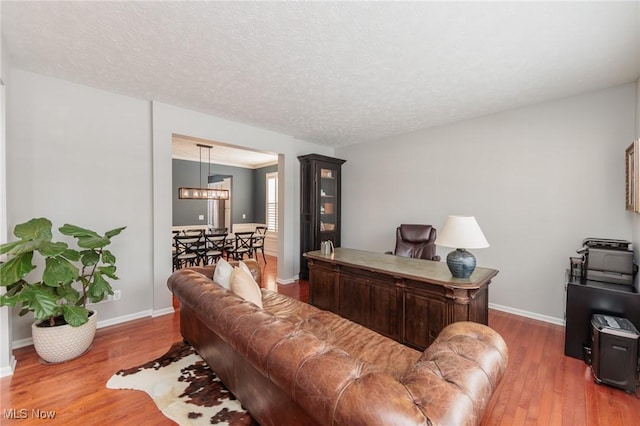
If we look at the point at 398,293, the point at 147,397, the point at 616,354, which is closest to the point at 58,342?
the point at 147,397

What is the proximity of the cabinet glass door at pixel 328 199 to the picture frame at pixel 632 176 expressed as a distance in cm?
403

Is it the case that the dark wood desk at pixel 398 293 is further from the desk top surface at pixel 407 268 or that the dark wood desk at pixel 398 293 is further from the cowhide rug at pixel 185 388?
the cowhide rug at pixel 185 388

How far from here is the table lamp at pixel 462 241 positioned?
7.51 ft

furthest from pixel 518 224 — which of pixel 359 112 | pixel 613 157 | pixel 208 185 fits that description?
pixel 208 185

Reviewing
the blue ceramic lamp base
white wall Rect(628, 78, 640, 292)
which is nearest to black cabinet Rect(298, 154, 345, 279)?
A: the blue ceramic lamp base

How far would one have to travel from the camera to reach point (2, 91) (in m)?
2.12

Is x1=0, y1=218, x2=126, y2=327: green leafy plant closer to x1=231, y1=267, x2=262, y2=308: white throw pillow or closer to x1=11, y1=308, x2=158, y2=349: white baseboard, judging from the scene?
x1=11, y1=308, x2=158, y2=349: white baseboard

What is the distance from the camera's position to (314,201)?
5.19 meters

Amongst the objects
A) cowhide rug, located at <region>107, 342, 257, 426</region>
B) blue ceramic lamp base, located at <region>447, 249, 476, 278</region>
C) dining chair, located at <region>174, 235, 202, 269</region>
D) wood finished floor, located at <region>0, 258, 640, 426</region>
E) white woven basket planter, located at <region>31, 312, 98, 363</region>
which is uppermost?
blue ceramic lamp base, located at <region>447, 249, 476, 278</region>

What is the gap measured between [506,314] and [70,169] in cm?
563

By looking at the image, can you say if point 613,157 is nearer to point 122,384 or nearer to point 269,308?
point 269,308

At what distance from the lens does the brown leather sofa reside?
899 millimetres

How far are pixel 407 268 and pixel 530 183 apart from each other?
7.29 ft

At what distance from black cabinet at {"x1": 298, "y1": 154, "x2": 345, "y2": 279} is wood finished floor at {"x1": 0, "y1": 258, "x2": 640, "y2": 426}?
2.81 meters
